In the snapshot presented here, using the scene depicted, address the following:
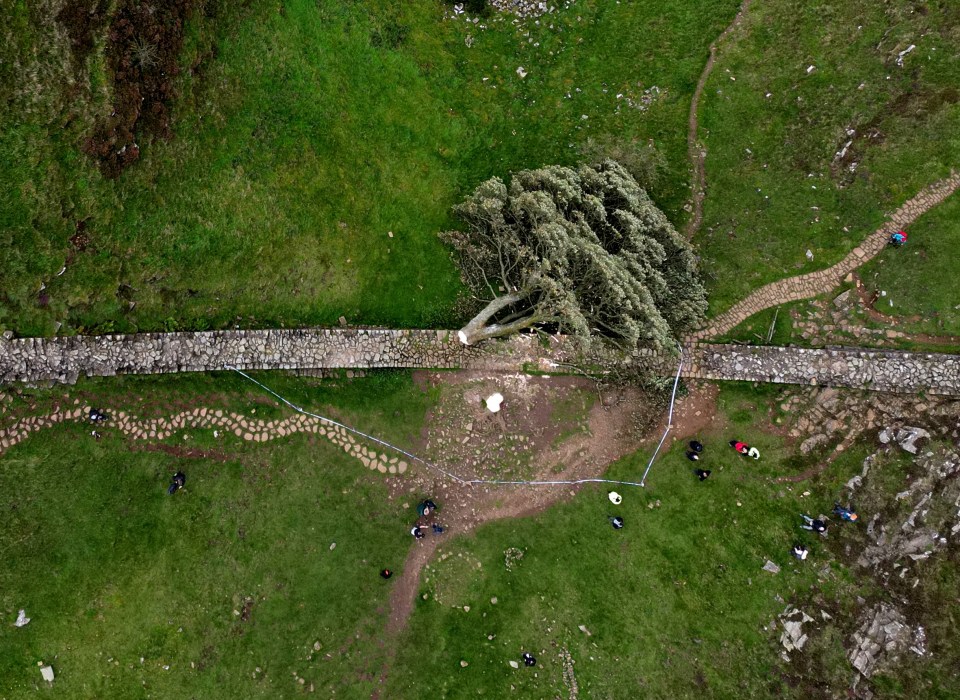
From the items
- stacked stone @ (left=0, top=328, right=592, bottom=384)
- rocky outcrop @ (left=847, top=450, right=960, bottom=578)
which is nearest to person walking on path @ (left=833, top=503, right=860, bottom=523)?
rocky outcrop @ (left=847, top=450, right=960, bottom=578)

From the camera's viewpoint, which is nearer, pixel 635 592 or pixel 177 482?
pixel 177 482

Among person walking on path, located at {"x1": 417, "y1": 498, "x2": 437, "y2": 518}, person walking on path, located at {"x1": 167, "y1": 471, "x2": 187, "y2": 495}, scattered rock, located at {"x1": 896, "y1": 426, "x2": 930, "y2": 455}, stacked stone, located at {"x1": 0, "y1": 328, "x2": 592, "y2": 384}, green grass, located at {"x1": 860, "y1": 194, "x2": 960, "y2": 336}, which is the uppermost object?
green grass, located at {"x1": 860, "y1": 194, "x2": 960, "y2": 336}

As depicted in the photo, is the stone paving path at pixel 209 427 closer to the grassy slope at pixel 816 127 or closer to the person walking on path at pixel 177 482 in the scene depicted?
the person walking on path at pixel 177 482

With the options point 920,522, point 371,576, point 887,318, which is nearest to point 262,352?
point 371,576

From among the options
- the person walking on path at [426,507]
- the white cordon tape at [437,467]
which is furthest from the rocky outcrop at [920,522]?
the person walking on path at [426,507]

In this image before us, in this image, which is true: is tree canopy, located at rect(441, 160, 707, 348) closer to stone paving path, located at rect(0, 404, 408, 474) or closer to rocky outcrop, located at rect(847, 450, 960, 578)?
stone paving path, located at rect(0, 404, 408, 474)

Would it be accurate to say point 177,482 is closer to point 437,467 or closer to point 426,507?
point 426,507
